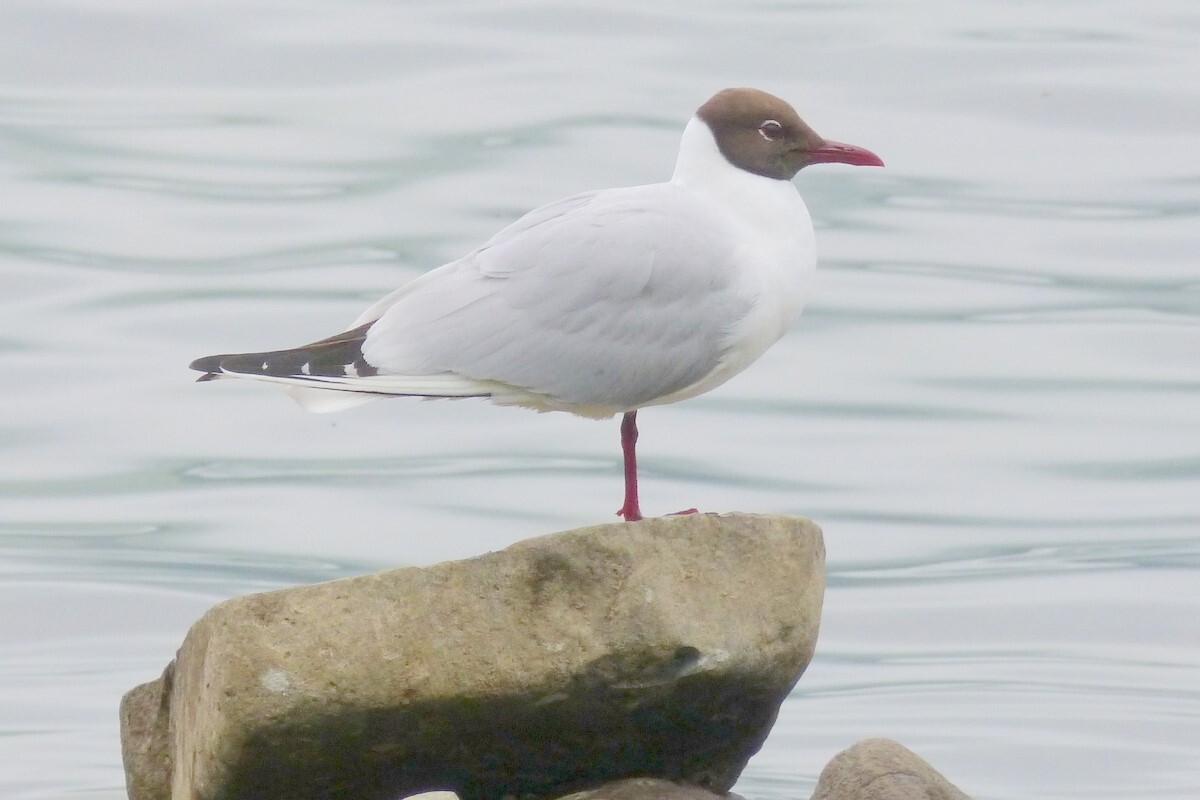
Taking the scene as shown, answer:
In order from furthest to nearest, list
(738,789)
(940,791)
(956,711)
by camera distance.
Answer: (956,711)
(738,789)
(940,791)

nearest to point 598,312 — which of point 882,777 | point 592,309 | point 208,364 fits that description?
point 592,309

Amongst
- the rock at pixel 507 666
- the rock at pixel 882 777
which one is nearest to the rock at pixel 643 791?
the rock at pixel 507 666

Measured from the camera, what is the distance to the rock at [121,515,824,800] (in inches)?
239

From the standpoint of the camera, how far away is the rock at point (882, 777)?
652 cm

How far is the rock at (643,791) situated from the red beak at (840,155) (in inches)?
80.3

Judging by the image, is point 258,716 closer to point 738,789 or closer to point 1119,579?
point 738,789

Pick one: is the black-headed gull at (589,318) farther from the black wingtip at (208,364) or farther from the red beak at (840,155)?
the red beak at (840,155)

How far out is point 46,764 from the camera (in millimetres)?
9836

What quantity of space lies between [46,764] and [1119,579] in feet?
23.5

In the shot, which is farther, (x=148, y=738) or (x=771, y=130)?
(x=771, y=130)

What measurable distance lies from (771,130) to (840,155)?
0.25 metres

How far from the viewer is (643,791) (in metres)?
6.62

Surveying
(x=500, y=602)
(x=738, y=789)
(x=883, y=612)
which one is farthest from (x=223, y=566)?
(x=500, y=602)

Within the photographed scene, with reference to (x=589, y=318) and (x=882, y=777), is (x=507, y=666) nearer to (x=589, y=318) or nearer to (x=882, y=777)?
(x=882, y=777)
